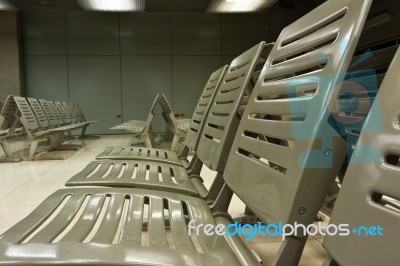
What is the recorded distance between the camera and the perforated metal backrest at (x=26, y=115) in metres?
4.20

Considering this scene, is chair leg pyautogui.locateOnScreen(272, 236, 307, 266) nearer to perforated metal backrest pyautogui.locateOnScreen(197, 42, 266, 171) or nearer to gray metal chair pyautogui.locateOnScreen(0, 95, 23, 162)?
perforated metal backrest pyautogui.locateOnScreen(197, 42, 266, 171)

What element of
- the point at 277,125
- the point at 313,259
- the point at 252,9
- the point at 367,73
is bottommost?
the point at 313,259

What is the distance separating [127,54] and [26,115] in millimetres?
4651

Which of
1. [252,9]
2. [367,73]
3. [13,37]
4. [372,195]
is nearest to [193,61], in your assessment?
[252,9]

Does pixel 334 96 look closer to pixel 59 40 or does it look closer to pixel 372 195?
pixel 372 195

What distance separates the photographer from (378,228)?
17.1 inches

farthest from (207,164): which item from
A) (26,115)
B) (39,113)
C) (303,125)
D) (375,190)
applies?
(39,113)

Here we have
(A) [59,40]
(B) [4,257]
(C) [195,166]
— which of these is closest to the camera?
(B) [4,257]

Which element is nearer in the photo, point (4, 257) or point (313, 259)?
point (4, 257)

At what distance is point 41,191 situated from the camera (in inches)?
107

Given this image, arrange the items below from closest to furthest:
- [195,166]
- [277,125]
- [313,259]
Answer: [277,125]
[313,259]
[195,166]

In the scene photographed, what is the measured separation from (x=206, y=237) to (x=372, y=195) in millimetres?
445

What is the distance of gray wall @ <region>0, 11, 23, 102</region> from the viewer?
780 centimetres

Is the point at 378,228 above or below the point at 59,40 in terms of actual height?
below
